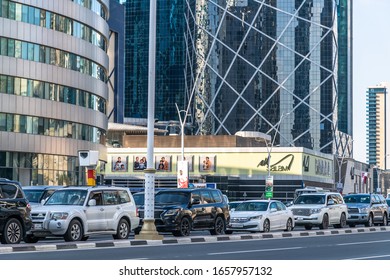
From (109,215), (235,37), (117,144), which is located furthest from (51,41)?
(235,37)

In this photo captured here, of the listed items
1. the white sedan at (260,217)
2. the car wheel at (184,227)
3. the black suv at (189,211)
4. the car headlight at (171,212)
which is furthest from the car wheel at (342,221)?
the car headlight at (171,212)

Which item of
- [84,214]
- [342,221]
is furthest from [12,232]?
[342,221]

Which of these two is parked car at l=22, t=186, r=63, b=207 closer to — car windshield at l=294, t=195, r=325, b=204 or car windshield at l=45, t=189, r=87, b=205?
car windshield at l=45, t=189, r=87, b=205

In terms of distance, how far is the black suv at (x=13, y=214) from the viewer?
29.0 m

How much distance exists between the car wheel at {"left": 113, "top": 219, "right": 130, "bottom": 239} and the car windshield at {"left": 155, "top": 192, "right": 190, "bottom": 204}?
13.4 ft

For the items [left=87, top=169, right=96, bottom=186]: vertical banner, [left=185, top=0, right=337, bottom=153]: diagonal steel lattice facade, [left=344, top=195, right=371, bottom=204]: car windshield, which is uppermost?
[left=185, top=0, right=337, bottom=153]: diagonal steel lattice facade

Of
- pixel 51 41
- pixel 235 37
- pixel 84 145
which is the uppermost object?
pixel 235 37

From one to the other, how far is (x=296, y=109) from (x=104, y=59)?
105m

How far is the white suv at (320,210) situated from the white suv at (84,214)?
14580 mm

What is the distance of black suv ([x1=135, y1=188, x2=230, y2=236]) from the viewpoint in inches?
1423

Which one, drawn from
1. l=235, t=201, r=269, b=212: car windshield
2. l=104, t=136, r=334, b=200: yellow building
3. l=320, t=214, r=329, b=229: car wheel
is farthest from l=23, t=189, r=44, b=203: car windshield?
l=104, t=136, r=334, b=200: yellow building

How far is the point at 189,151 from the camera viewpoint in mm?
125312
